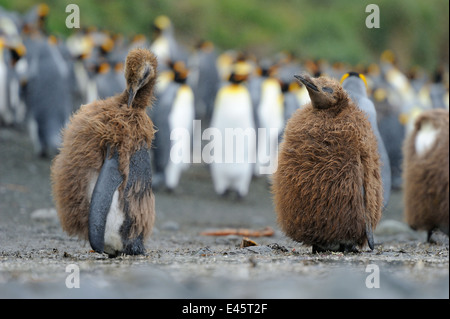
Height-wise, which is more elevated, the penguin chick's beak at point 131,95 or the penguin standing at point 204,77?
the penguin standing at point 204,77

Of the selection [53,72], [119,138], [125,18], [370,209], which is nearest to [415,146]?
[370,209]

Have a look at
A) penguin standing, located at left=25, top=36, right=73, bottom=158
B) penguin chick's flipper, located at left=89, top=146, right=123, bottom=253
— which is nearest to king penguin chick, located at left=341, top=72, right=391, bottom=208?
penguin chick's flipper, located at left=89, top=146, right=123, bottom=253

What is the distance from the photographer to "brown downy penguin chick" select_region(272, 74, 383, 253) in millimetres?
3801

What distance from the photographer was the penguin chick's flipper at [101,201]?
12.2 feet

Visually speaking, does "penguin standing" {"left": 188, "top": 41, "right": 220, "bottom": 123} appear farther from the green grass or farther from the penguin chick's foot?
the penguin chick's foot

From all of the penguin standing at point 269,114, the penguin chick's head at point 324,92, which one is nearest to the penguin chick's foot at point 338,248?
the penguin chick's head at point 324,92

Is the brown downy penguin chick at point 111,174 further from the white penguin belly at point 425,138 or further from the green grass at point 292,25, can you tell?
the green grass at point 292,25

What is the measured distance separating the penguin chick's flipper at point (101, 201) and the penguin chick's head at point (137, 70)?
42cm

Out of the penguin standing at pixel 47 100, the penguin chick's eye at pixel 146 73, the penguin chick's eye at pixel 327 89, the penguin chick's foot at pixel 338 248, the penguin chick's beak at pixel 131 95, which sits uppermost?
the penguin standing at pixel 47 100

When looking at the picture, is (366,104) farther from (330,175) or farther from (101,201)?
(101,201)

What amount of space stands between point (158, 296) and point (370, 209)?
1542 mm

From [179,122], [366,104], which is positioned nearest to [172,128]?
[179,122]

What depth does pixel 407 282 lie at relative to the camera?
288 cm
